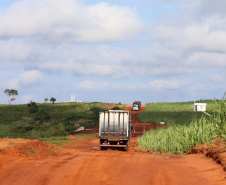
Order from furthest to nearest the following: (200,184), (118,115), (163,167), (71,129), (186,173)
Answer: (71,129)
(118,115)
(163,167)
(186,173)
(200,184)

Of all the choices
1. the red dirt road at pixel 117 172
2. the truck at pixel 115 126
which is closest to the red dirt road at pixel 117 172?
the red dirt road at pixel 117 172

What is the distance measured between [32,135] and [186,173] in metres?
34.0

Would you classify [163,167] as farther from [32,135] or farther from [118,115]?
[32,135]

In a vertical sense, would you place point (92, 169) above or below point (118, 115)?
below

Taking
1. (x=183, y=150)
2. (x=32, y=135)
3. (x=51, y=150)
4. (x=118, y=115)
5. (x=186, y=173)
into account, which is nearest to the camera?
(x=186, y=173)

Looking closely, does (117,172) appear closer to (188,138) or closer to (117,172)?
(117,172)

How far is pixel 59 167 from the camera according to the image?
12016 mm

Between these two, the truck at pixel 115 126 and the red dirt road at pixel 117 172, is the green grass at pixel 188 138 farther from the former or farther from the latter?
the truck at pixel 115 126

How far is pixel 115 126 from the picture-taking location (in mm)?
27156

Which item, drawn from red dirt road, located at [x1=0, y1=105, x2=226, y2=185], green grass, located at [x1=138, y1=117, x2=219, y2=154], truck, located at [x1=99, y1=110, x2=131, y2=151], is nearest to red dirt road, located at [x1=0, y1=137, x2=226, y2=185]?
red dirt road, located at [x1=0, y1=105, x2=226, y2=185]

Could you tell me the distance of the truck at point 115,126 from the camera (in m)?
27.1

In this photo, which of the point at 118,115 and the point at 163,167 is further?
the point at 118,115

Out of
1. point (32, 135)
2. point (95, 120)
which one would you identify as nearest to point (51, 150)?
point (32, 135)

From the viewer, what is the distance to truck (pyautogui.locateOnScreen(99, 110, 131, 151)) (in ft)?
88.9
